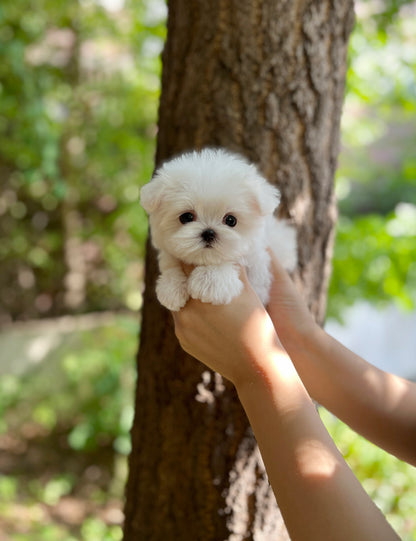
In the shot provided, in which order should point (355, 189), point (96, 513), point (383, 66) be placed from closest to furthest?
1. point (383, 66)
2. point (96, 513)
3. point (355, 189)

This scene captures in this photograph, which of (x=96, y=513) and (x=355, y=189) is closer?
(x=96, y=513)

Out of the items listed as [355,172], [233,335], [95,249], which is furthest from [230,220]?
[95,249]

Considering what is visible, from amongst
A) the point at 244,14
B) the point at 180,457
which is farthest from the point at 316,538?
the point at 244,14

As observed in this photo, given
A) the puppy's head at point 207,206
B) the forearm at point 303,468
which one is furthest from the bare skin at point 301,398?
the puppy's head at point 207,206

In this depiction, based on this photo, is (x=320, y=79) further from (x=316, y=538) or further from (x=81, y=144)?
(x=81, y=144)

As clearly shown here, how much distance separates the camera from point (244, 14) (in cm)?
161

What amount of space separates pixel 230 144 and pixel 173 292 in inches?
27.5

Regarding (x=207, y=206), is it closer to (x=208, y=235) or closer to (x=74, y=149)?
(x=208, y=235)

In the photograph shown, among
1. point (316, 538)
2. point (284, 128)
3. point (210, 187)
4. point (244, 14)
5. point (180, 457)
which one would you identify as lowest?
point (180, 457)

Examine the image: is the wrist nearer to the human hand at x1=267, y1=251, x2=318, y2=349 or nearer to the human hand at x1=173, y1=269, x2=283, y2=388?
the human hand at x1=173, y1=269, x2=283, y2=388

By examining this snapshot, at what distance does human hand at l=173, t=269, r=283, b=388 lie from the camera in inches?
45.0

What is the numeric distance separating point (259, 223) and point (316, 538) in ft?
2.68

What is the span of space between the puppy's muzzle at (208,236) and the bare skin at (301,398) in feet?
0.59

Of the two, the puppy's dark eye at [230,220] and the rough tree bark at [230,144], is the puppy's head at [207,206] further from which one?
the rough tree bark at [230,144]
